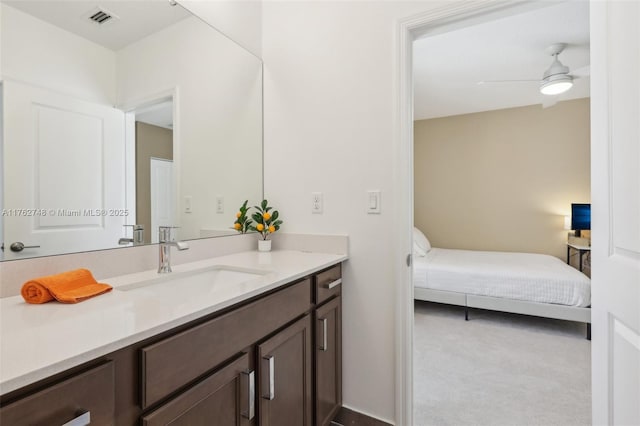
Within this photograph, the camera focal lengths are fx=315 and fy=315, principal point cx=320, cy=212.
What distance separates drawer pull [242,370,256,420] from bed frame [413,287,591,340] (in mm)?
2251

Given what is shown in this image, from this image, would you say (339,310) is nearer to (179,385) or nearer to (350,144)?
(350,144)

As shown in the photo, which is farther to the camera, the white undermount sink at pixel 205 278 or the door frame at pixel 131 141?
the door frame at pixel 131 141

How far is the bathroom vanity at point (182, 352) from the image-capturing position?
1.82 ft

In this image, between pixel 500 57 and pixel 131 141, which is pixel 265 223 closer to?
pixel 131 141

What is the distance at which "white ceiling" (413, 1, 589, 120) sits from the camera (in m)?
2.34

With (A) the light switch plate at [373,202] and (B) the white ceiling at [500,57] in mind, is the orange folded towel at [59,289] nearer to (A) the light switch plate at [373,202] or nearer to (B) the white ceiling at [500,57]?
(A) the light switch plate at [373,202]

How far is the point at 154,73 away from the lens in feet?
4.58

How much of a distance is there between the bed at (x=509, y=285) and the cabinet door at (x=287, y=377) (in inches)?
89.5

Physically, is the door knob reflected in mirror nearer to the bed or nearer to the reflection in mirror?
the reflection in mirror

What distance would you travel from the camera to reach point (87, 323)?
70 centimetres

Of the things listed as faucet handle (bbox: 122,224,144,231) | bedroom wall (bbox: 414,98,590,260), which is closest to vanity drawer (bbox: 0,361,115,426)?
faucet handle (bbox: 122,224,144,231)

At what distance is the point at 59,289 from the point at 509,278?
10.7 ft

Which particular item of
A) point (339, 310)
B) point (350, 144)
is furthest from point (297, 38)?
point (339, 310)

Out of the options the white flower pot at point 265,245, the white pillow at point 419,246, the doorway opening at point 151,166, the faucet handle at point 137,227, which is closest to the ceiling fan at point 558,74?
the white pillow at point 419,246
